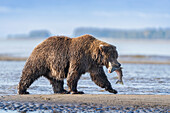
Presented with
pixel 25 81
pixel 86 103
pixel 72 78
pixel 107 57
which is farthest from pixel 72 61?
pixel 86 103

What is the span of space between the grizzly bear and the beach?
0.79 m

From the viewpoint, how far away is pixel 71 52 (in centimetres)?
1057

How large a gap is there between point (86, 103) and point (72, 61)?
165 cm

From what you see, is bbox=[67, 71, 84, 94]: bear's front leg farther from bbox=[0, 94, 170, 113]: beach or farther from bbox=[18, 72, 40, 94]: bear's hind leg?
bbox=[18, 72, 40, 94]: bear's hind leg

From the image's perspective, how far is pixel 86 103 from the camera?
9.17m

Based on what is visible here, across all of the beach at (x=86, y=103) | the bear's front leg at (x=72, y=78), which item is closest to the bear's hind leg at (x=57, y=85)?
the bear's front leg at (x=72, y=78)

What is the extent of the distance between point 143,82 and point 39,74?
5.08 m

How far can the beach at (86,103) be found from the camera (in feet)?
28.2

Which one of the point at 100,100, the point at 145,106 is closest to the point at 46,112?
the point at 100,100

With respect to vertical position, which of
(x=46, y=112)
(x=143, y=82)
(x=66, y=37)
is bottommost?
(x=46, y=112)

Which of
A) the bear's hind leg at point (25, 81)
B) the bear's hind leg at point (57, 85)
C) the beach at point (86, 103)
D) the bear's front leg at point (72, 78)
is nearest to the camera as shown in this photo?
the beach at point (86, 103)

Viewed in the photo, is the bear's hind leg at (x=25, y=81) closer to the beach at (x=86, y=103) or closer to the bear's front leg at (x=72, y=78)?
the beach at (x=86, y=103)

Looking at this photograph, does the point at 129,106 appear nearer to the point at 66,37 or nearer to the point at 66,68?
the point at 66,68

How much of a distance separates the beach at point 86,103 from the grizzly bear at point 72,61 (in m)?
0.79
